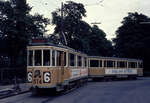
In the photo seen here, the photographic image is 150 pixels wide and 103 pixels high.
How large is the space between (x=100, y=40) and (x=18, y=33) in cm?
4311

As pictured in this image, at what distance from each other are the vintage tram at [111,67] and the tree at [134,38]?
1992 cm

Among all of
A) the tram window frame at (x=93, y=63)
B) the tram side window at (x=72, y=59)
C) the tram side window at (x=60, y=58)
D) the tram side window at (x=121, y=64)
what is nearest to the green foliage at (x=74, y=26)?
the tram side window at (x=121, y=64)

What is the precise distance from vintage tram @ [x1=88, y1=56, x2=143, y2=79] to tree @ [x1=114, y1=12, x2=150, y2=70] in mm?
19916

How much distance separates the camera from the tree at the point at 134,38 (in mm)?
60188

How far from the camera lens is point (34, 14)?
37.8 meters

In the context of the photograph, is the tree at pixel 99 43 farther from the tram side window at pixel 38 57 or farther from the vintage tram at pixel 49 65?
the tram side window at pixel 38 57

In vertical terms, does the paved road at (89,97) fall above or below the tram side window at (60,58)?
below

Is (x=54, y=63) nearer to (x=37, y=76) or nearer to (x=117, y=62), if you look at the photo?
(x=37, y=76)

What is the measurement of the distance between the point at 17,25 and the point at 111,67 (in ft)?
39.7

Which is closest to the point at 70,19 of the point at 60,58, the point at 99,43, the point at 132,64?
the point at 132,64

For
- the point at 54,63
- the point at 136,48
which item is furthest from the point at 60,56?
the point at 136,48

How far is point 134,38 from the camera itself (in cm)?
6128

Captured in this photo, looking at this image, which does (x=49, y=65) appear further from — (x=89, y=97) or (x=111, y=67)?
(x=111, y=67)

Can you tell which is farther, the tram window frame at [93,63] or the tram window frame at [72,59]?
the tram window frame at [93,63]
